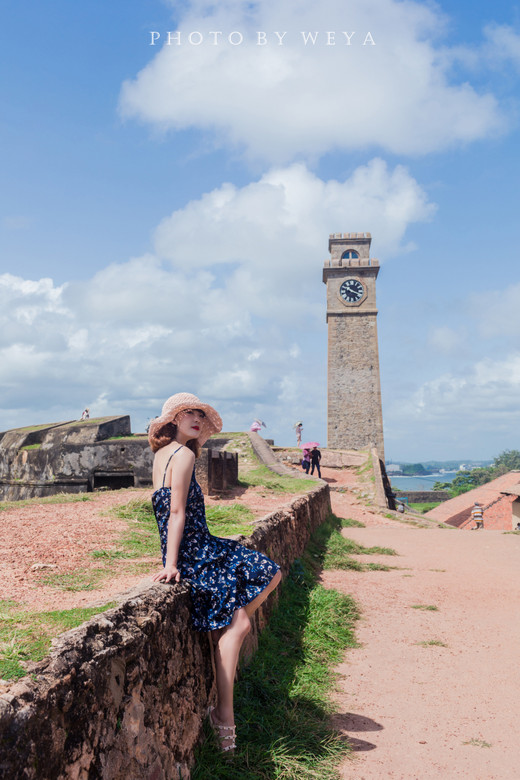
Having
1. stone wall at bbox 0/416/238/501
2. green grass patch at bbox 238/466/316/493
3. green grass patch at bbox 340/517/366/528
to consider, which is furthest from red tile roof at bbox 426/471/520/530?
stone wall at bbox 0/416/238/501

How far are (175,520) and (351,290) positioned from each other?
3921 centimetres

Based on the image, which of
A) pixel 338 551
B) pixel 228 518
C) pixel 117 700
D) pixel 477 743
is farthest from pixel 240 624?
pixel 338 551

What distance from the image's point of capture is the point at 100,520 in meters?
7.29

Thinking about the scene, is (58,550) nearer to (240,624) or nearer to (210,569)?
(210,569)

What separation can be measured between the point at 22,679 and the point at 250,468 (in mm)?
15043

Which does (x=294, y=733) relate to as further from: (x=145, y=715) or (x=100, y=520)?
(x=100, y=520)

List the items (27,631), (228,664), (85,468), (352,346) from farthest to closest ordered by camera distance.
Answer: (352,346) → (85,468) → (228,664) → (27,631)

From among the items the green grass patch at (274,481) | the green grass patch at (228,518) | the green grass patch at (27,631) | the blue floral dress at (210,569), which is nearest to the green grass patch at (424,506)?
the green grass patch at (274,481)

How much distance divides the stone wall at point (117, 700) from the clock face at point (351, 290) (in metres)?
38.9

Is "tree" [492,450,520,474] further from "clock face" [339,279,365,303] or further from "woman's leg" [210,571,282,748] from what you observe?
"woman's leg" [210,571,282,748]

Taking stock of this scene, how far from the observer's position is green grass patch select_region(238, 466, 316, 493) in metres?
12.9

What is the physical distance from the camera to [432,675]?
14.4 feet

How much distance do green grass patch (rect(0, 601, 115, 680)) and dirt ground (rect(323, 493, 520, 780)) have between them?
156cm

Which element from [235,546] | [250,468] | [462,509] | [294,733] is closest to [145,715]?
[235,546]
